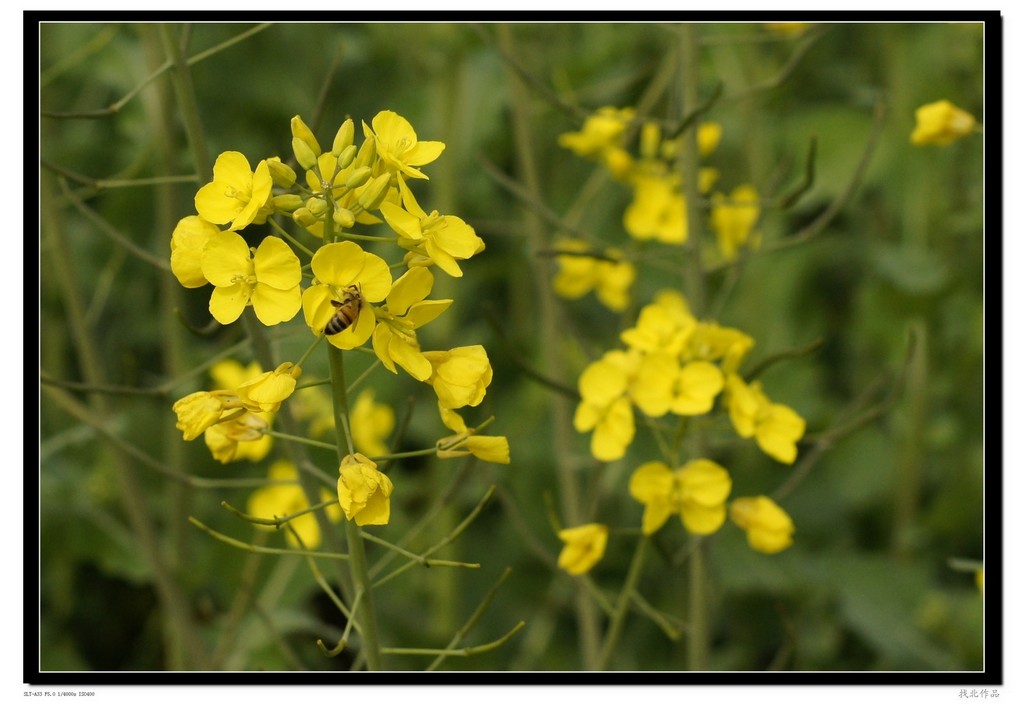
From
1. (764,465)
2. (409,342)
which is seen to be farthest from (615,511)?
(409,342)

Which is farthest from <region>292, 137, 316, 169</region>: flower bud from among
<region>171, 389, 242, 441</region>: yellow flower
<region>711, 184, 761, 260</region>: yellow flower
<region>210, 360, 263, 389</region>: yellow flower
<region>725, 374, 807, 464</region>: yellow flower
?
<region>711, 184, 761, 260</region>: yellow flower

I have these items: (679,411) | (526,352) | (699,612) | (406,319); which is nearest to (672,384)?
(679,411)

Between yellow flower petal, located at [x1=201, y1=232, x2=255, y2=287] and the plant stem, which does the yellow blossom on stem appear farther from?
yellow flower petal, located at [x1=201, y1=232, x2=255, y2=287]

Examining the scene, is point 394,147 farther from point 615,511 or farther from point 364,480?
point 615,511

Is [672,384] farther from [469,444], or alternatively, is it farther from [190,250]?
[190,250]

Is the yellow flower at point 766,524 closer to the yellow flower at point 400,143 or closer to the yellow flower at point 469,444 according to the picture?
the yellow flower at point 469,444
